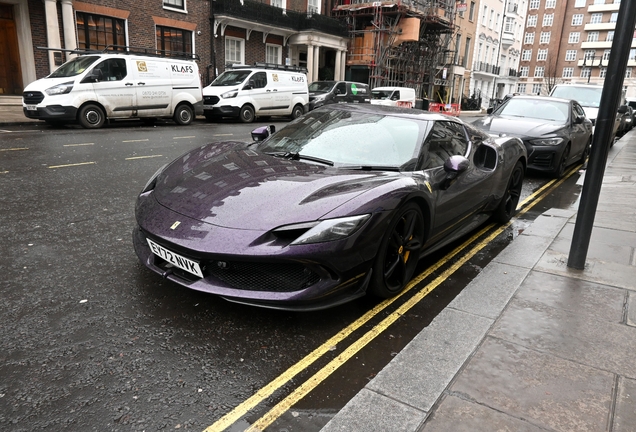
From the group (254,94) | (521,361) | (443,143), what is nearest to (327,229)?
(521,361)

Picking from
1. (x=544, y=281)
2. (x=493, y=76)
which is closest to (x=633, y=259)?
(x=544, y=281)

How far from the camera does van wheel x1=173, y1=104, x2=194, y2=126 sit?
51.4 feet

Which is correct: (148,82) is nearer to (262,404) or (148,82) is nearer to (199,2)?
(199,2)

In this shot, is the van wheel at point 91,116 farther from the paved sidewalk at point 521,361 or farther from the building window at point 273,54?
the building window at point 273,54

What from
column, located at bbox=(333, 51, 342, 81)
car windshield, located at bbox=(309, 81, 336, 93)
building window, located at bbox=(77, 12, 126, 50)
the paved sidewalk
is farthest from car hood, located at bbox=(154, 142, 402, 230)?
column, located at bbox=(333, 51, 342, 81)

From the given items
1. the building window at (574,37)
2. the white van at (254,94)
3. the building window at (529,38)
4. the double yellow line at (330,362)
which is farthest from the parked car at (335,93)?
the building window at (574,37)

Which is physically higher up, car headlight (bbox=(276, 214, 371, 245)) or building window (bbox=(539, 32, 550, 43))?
building window (bbox=(539, 32, 550, 43))

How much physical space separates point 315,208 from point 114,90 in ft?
41.7

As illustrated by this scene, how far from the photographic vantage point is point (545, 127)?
8805 mm

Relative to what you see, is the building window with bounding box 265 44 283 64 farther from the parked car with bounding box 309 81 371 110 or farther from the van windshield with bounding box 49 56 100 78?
the van windshield with bounding box 49 56 100 78

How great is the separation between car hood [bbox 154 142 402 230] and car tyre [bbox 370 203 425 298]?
0.32 meters

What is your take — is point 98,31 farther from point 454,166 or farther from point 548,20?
point 548,20

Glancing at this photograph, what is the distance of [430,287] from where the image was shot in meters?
3.87

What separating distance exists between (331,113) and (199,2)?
72.9ft
